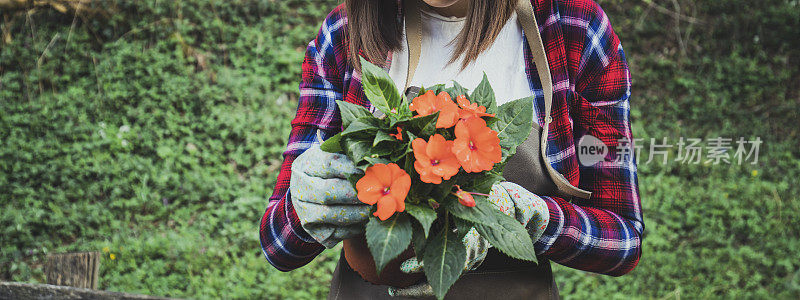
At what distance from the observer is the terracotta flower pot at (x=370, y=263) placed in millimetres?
1124

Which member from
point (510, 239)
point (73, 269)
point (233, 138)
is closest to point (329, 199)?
point (510, 239)

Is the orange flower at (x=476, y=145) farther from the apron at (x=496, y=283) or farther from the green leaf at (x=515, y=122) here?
the apron at (x=496, y=283)

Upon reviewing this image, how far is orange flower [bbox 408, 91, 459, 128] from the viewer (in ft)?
3.16

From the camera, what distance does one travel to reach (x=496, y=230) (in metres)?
0.99

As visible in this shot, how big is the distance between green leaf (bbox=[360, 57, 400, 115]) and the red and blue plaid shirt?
1.11ft

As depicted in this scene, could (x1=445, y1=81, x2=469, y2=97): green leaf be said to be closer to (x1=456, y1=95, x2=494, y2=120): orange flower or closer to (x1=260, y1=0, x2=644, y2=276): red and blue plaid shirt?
(x1=456, y1=95, x2=494, y2=120): orange flower

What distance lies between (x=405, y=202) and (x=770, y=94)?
5040mm

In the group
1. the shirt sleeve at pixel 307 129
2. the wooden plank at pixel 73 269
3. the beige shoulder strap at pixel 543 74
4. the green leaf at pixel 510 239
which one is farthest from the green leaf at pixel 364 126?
the wooden plank at pixel 73 269

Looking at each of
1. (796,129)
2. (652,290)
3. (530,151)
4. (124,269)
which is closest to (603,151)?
(530,151)

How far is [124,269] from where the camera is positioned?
384 cm

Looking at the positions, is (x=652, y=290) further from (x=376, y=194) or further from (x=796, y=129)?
(x=376, y=194)

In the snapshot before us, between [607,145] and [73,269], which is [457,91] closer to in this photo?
[607,145]

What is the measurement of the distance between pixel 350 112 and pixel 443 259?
324 mm

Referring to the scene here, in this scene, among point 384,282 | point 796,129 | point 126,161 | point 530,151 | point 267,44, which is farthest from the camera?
point 267,44
